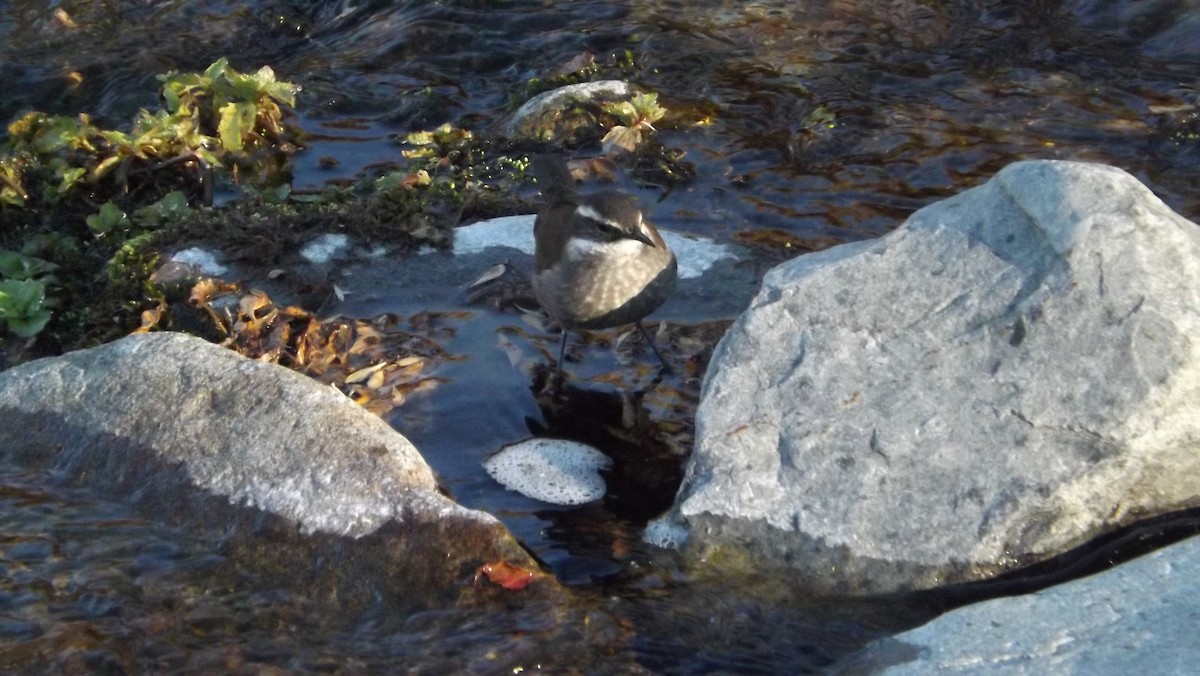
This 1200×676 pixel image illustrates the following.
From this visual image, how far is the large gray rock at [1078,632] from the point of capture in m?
4.22

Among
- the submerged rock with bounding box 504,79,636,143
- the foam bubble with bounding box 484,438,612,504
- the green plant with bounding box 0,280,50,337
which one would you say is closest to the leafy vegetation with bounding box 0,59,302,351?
the green plant with bounding box 0,280,50,337

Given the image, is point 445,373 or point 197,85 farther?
point 197,85

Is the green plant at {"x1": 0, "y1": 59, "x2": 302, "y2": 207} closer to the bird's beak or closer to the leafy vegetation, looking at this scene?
the leafy vegetation

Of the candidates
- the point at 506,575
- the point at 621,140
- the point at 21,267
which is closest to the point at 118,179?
the point at 21,267

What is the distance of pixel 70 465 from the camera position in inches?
236

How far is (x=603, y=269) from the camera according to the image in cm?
721

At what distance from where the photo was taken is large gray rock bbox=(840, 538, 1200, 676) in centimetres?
422

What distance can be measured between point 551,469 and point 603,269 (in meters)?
1.33

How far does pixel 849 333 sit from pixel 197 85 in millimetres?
5677

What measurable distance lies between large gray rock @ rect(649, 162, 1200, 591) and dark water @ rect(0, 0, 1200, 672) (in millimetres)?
311

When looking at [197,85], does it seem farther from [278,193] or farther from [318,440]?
[318,440]

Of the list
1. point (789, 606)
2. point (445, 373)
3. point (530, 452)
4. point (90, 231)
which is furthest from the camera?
point (90, 231)

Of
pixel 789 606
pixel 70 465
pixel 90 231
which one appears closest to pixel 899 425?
pixel 789 606

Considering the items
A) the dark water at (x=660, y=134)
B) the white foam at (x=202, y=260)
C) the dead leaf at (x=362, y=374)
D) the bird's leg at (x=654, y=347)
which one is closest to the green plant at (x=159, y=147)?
the dark water at (x=660, y=134)
